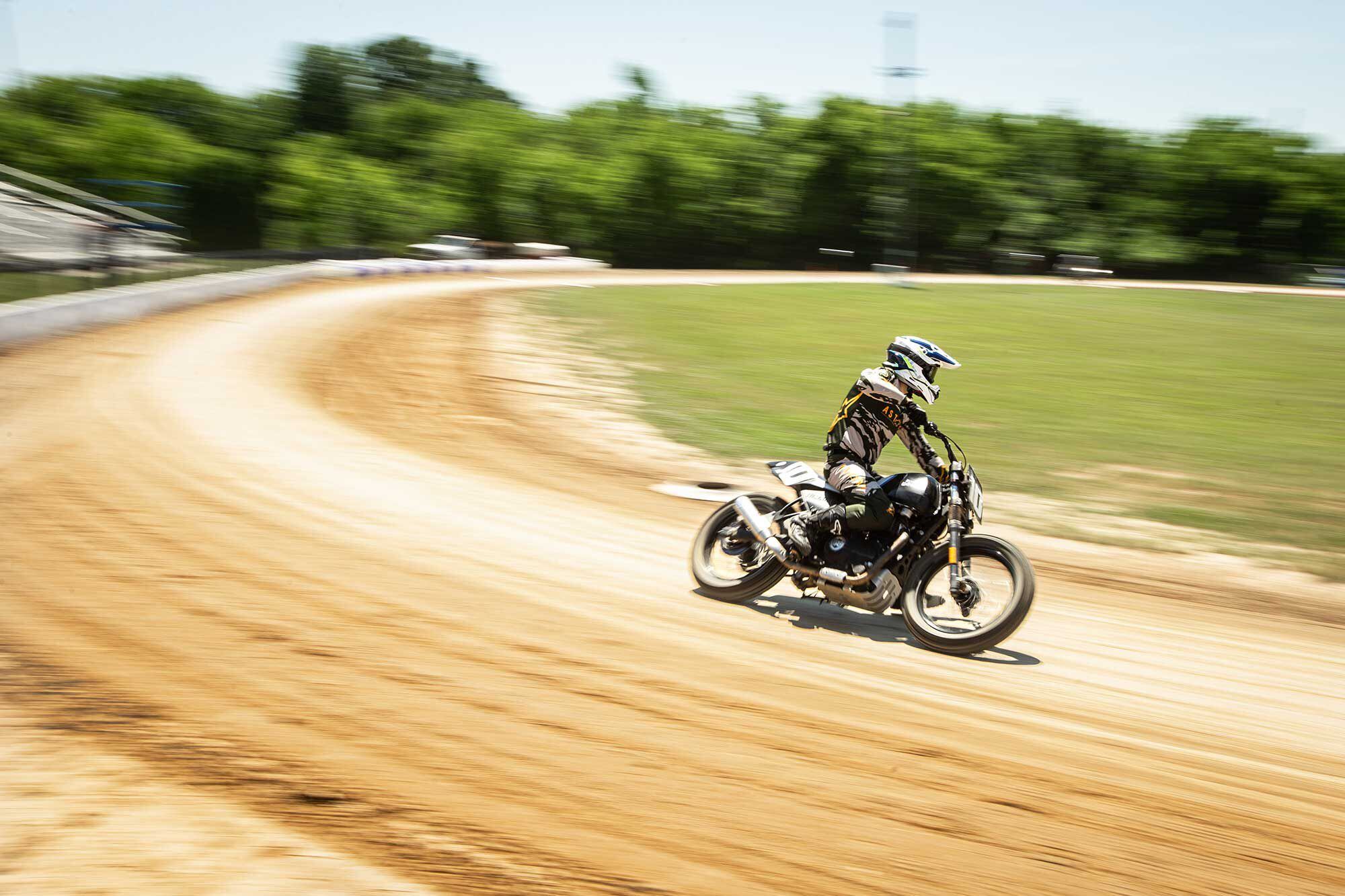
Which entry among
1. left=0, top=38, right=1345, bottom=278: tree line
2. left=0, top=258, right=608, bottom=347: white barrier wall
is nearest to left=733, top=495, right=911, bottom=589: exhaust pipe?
left=0, top=258, right=608, bottom=347: white barrier wall

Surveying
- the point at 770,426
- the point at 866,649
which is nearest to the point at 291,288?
the point at 770,426

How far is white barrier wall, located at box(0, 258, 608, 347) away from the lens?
54.6 feet

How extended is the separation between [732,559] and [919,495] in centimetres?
170

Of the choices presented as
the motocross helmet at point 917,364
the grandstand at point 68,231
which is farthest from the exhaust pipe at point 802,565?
the grandstand at point 68,231

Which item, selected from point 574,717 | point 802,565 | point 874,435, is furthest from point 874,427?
point 574,717

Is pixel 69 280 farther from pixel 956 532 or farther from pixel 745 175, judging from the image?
pixel 745 175

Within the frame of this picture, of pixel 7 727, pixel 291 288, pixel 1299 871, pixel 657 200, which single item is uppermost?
pixel 657 200

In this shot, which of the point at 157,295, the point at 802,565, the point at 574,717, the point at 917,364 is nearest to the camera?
the point at 574,717

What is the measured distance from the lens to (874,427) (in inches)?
268

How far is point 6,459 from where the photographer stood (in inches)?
386

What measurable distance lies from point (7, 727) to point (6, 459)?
598 cm

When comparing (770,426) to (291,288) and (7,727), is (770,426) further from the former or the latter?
(291,288)

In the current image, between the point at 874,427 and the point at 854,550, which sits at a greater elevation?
the point at 874,427

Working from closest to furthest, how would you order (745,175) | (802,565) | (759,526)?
1. (802,565)
2. (759,526)
3. (745,175)
